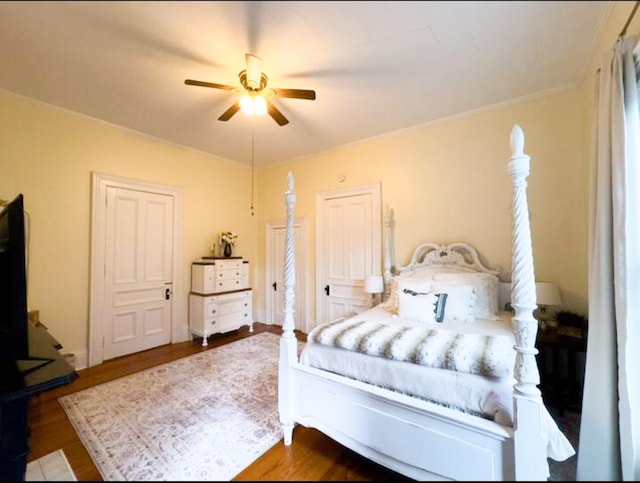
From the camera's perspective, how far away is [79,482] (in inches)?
22.0

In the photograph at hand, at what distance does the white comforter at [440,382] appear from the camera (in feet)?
4.30

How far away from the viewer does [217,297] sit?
4.04 meters

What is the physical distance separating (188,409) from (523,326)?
8.10 feet

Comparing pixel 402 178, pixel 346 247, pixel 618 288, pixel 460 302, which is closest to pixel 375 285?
pixel 346 247

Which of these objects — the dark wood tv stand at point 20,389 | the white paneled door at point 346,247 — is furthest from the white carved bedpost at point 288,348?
the white paneled door at point 346,247

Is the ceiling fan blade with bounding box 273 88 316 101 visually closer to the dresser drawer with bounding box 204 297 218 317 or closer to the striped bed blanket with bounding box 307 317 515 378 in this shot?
the striped bed blanket with bounding box 307 317 515 378

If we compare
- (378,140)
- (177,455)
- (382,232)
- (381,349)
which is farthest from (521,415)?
(378,140)

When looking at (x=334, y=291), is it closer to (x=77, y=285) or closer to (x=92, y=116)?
(x=77, y=285)

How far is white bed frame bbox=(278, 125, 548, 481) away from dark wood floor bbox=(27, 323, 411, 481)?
0.11m

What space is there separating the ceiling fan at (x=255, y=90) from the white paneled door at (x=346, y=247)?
1.79m

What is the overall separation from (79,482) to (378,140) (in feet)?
13.1

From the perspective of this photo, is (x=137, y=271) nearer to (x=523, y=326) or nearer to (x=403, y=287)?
(x=403, y=287)

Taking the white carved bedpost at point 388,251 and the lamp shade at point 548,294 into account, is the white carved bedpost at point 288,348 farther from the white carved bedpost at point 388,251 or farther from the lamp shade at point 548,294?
the lamp shade at point 548,294

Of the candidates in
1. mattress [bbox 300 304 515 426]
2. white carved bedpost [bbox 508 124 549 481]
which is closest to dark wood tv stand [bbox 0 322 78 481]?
mattress [bbox 300 304 515 426]
